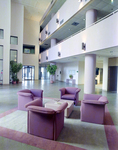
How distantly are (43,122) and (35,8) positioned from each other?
52.4 feet

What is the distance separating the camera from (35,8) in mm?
14695

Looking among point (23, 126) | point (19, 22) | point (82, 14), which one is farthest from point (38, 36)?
point (23, 126)

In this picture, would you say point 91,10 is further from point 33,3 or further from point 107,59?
point 33,3

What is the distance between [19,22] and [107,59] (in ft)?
38.4

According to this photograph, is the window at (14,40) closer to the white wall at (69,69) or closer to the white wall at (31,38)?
the white wall at (31,38)

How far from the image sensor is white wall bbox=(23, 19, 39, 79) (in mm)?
16828

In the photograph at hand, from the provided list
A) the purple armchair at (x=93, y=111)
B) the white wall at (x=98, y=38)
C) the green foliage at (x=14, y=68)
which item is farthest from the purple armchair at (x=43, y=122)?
the green foliage at (x=14, y=68)

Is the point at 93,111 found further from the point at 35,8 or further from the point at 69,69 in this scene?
the point at 35,8

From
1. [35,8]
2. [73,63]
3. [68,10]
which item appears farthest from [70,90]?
[35,8]

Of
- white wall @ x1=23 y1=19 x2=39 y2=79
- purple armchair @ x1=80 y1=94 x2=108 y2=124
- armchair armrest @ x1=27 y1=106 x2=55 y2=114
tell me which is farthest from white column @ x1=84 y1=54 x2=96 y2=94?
white wall @ x1=23 y1=19 x2=39 y2=79

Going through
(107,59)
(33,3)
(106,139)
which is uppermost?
(33,3)

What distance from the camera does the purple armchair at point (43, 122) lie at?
8.14 ft

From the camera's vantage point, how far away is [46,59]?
15078mm

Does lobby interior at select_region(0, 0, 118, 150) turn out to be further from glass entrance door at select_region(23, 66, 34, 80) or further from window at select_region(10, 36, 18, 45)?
window at select_region(10, 36, 18, 45)
